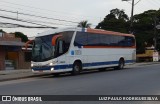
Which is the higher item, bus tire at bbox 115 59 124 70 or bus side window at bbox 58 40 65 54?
bus side window at bbox 58 40 65 54

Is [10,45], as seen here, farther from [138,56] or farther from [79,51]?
[138,56]

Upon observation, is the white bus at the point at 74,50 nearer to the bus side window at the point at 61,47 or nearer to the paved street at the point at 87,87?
the bus side window at the point at 61,47

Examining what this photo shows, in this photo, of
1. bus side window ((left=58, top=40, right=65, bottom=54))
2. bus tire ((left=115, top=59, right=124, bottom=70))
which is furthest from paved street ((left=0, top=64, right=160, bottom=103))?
bus tire ((left=115, top=59, right=124, bottom=70))

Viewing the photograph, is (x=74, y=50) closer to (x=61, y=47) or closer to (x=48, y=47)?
(x=61, y=47)

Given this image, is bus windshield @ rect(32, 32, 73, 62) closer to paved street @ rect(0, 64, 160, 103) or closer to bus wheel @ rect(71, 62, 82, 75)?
bus wheel @ rect(71, 62, 82, 75)

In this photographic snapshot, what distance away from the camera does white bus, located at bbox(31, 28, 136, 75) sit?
2409cm

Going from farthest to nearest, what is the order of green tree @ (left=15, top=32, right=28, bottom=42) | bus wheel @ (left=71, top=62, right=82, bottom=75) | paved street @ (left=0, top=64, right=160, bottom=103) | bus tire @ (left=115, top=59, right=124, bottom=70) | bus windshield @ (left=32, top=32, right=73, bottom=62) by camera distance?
1. green tree @ (left=15, top=32, right=28, bottom=42)
2. bus tire @ (left=115, top=59, right=124, bottom=70)
3. bus wheel @ (left=71, top=62, right=82, bottom=75)
4. bus windshield @ (left=32, top=32, right=73, bottom=62)
5. paved street @ (left=0, top=64, right=160, bottom=103)

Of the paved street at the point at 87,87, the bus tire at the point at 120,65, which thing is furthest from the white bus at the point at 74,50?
the paved street at the point at 87,87

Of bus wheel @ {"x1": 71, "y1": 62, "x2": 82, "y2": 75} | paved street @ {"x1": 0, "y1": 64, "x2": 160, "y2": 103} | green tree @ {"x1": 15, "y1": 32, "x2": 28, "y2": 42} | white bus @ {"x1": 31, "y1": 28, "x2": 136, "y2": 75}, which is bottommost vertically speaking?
paved street @ {"x1": 0, "y1": 64, "x2": 160, "y2": 103}

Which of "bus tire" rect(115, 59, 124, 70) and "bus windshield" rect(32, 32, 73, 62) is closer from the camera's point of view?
"bus windshield" rect(32, 32, 73, 62)

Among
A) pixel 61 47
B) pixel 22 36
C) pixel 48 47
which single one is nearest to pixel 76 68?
pixel 61 47

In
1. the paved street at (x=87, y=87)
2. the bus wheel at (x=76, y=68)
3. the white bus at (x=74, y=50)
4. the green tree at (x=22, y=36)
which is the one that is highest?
the green tree at (x=22, y=36)

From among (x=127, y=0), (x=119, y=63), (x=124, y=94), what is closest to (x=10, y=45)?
(x=119, y=63)

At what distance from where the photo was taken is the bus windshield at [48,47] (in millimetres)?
24078
